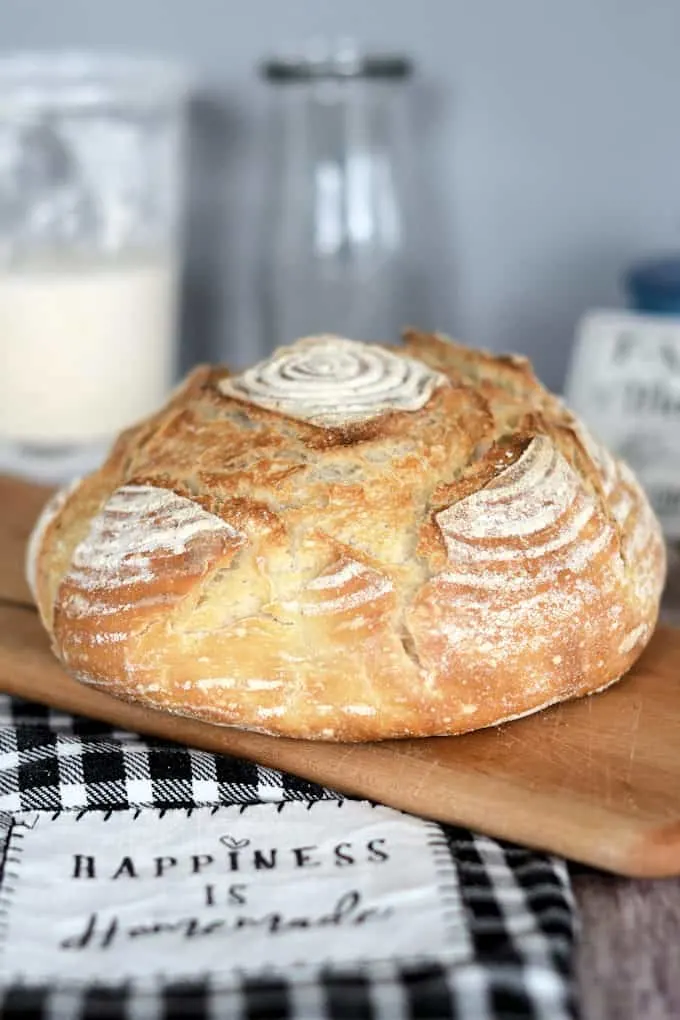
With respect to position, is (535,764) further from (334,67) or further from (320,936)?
(334,67)

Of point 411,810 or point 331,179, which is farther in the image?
point 331,179

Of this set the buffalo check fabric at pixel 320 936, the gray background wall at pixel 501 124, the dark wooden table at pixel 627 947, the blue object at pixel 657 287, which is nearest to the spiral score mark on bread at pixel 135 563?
the buffalo check fabric at pixel 320 936

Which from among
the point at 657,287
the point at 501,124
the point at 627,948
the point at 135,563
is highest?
the point at 501,124

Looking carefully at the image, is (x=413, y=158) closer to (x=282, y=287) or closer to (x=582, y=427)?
(x=282, y=287)

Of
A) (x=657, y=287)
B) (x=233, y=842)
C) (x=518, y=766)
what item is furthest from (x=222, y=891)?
(x=657, y=287)

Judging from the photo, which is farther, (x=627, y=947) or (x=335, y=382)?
(x=335, y=382)

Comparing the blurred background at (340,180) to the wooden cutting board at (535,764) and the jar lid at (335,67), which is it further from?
the wooden cutting board at (535,764)

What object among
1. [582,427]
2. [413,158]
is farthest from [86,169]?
[582,427]
